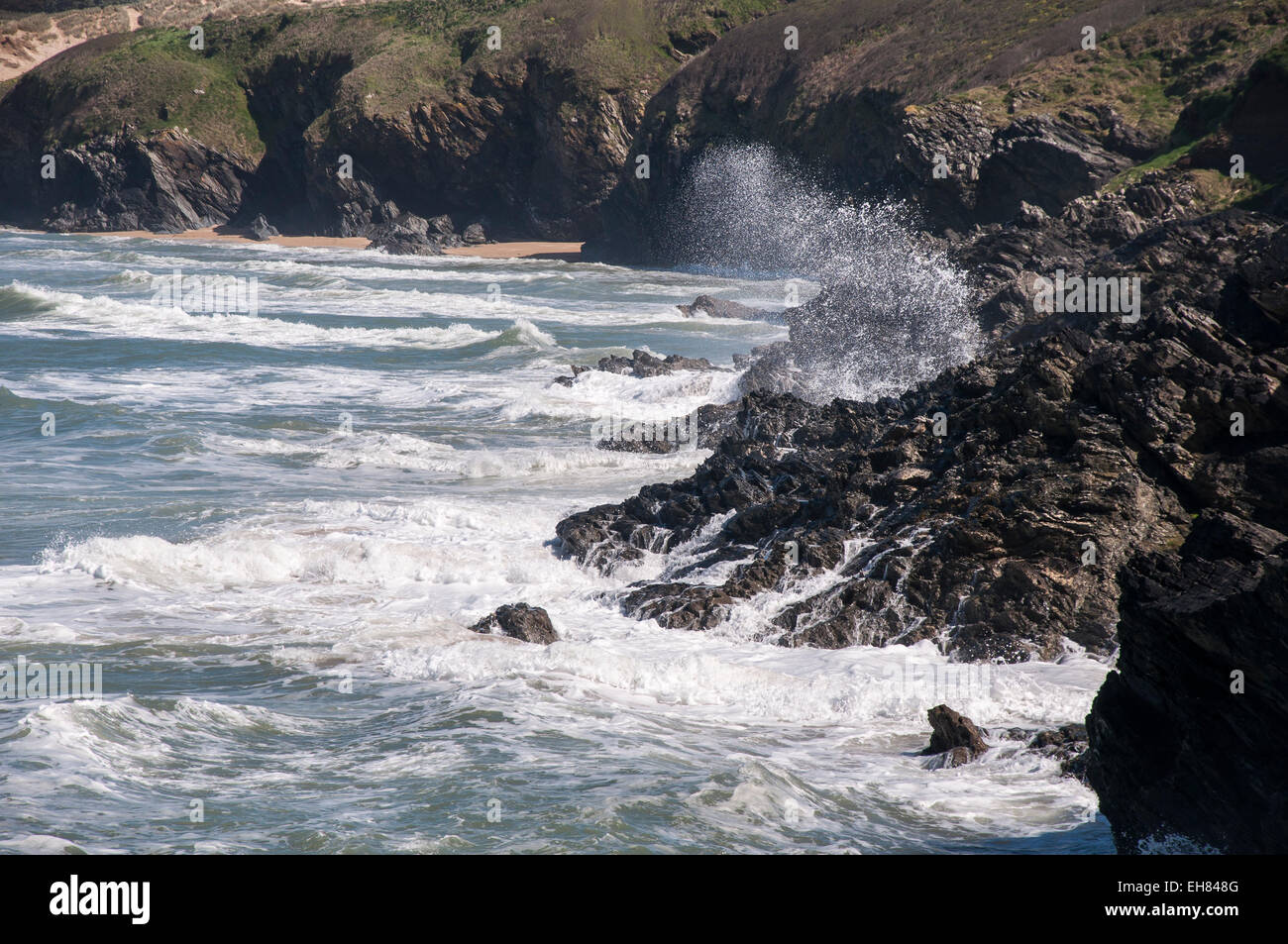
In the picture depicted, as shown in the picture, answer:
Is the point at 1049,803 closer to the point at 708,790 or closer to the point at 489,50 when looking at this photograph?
the point at 708,790

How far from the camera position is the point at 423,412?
2488 cm

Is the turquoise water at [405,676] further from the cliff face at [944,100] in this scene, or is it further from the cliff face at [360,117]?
the cliff face at [360,117]

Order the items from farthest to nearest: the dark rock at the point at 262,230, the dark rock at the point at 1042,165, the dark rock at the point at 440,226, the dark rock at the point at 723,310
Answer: the dark rock at the point at 262,230
the dark rock at the point at 440,226
the dark rock at the point at 723,310
the dark rock at the point at 1042,165

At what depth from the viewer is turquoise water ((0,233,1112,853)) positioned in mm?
8031

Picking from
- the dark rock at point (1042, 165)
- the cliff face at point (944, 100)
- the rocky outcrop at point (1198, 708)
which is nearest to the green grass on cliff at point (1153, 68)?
the cliff face at point (944, 100)

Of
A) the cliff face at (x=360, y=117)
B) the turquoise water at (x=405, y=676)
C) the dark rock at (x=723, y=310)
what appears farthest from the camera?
the cliff face at (x=360, y=117)

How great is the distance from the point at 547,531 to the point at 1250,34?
3376 cm

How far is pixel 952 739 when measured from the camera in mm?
9125

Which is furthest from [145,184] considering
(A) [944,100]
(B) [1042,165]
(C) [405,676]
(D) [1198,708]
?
(D) [1198,708]

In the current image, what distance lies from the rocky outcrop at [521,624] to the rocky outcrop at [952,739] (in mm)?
3875

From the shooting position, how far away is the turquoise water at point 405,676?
26.3ft

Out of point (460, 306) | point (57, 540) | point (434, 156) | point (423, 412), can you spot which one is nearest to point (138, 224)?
point (434, 156)
